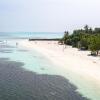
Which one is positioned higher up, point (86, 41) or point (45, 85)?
point (86, 41)

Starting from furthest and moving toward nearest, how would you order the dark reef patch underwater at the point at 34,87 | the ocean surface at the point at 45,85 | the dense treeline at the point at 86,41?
the dense treeline at the point at 86,41, the ocean surface at the point at 45,85, the dark reef patch underwater at the point at 34,87

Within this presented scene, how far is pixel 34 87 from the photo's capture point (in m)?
31.7

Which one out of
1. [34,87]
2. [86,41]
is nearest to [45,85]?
[34,87]

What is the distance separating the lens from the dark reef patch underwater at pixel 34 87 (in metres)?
27.4

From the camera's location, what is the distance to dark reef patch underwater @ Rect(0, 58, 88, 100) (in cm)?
2738

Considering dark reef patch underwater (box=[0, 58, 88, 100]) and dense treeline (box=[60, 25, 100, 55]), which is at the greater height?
dense treeline (box=[60, 25, 100, 55])

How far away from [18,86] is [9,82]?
2.50 meters

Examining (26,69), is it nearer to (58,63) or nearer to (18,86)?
(58,63)

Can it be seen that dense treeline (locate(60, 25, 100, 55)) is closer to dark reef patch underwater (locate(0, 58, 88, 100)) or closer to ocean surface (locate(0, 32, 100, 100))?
ocean surface (locate(0, 32, 100, 100))

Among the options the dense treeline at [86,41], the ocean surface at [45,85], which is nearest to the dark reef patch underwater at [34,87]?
the ocean surface at [45,85]

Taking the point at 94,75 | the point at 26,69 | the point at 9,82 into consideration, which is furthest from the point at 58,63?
the point at 9,82

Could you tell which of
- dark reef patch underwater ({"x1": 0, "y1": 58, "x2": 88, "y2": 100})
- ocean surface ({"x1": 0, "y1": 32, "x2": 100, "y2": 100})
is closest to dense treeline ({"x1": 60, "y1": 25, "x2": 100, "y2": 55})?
ocean surface ({"x1": 0, "y1": 32, "x2": 100, "y2": 100})

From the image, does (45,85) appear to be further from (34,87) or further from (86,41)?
(86,41)

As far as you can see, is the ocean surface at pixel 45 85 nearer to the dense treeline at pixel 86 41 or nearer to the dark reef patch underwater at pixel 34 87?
the dark reef patch underwater at pixel 34 87
